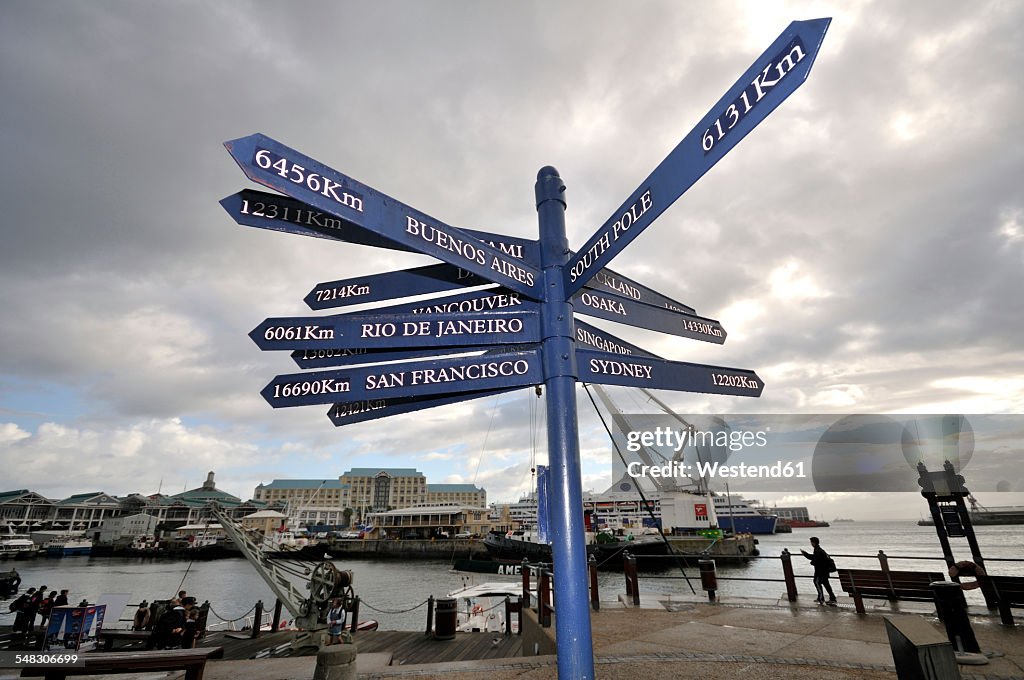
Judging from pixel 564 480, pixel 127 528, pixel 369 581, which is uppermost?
pixel 564 480

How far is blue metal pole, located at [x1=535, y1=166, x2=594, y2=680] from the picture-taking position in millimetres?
3297

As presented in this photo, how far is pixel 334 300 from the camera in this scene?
463 cm

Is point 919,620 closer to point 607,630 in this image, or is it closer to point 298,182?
point 298,182

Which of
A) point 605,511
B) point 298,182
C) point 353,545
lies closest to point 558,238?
point 298,182

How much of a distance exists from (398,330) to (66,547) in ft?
354

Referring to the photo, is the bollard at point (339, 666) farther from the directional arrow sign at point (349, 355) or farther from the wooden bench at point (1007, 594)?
the wooden bench at point (1007, 594)

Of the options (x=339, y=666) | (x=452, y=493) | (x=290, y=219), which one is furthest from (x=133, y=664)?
(x=452, y=493)

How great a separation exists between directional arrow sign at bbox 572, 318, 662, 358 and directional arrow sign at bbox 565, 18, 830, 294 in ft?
2.06

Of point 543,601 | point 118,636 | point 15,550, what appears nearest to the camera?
point 543,601

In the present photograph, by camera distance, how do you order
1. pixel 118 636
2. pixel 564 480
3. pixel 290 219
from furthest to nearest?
pixel 118 636 < pixel 290 219 < pixel 564 480

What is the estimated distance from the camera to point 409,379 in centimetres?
381

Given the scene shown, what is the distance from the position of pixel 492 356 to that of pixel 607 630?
20.2 ft

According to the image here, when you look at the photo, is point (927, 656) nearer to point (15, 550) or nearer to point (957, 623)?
point (957, 623)

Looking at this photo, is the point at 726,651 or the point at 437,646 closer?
the point at 726,651
